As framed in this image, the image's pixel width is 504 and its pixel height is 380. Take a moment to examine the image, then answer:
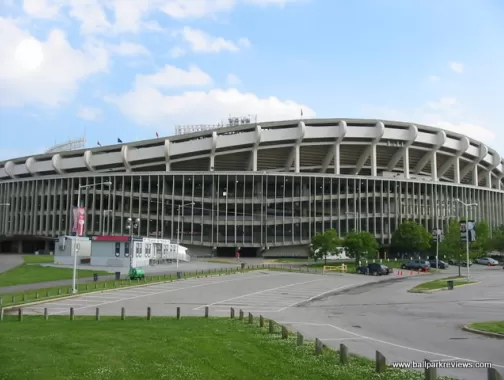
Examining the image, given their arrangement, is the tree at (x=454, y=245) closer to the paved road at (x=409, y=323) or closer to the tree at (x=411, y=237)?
the paved road at (x=409, y=323)

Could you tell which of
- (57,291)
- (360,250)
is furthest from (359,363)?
(360,250)

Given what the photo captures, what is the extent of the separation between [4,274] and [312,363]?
47377 millimetres

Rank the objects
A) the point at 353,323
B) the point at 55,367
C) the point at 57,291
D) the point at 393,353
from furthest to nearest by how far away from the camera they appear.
Answer: the point at 57,291 → the point at 353,323 → the point at 393,353 → the point at 55,367

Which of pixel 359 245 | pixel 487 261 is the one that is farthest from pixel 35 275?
pixel 487 261

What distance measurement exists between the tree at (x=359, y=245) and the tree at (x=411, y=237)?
1405 cm

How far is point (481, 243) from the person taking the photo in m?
67.1

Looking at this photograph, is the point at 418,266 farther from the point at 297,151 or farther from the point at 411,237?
the point at 297,151

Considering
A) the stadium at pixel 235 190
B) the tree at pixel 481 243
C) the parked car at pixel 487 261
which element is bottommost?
the parked car at pixel 487 261

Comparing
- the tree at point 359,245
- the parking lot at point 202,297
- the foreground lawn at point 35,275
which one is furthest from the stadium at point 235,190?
the parking lot at point 202,297

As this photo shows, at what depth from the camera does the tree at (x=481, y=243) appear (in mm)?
64094

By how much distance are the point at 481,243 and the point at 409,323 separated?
50445 mm

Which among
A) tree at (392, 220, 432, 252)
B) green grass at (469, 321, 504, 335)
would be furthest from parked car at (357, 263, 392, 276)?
green grass at (469, 321, 504, 335)

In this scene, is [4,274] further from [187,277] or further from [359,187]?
[359,187]

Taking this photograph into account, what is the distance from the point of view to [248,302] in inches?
1288
